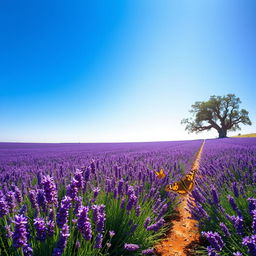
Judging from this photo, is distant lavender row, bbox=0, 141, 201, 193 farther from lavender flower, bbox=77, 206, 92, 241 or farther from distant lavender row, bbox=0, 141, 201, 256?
lavender flower, bbox=77, 206, 92, 241

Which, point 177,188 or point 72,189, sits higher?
point 72,189

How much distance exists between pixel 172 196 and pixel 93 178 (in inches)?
54.2

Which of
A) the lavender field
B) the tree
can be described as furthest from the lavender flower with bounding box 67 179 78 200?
the tree

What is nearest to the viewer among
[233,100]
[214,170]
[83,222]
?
[83,222]

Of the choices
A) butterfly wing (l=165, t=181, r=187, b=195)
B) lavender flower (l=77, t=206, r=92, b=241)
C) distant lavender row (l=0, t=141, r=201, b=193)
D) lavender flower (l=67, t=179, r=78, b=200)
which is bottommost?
distant lavender row (l=0, t=141, r=201, b=193)

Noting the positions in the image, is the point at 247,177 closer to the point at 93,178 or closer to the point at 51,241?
the point at 93,178

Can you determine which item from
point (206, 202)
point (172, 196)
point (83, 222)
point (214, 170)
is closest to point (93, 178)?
point (172, 196)

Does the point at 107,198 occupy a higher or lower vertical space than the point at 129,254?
higher

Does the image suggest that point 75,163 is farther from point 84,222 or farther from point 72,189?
point 84,222

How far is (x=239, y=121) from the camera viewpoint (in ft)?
120

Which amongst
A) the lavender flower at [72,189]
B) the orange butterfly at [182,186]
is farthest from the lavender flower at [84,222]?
the orange butterfly at [182,186]

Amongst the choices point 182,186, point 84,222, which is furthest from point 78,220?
point 182,186

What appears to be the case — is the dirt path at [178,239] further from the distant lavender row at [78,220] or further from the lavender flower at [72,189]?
the lavender flower at [72,189]

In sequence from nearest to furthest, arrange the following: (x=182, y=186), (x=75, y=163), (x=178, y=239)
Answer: (x=178, y=239), (x=182, y=186), (x=75, y=163)
